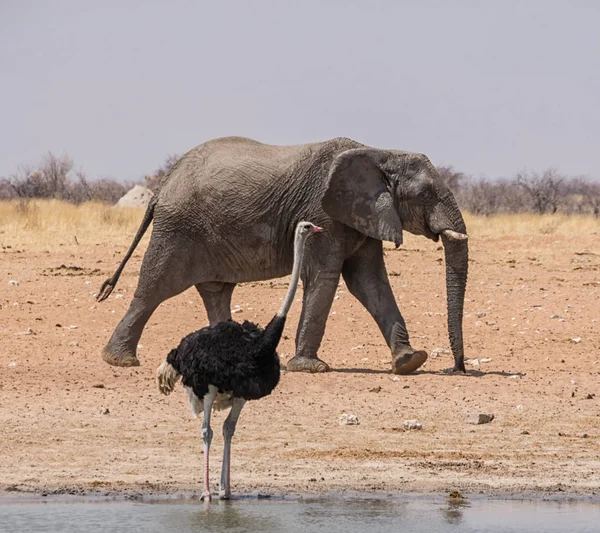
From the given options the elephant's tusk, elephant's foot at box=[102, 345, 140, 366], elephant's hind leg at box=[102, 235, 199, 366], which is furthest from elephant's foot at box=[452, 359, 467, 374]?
elephant's foot at box=[102, 345, 140, 366]

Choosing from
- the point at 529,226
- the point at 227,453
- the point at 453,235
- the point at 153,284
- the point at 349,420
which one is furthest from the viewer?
the point at 529,226

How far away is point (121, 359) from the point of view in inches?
588

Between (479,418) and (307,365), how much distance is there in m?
2.70

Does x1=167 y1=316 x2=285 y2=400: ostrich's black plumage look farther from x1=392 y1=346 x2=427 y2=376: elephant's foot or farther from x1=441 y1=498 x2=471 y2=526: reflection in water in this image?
x1=392 y1=346 x2=427 y2=376: elephant's foot

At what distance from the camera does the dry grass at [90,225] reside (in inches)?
942

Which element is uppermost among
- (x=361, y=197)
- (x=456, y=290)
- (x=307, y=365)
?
(x=361, y=197)

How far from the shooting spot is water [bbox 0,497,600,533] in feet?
28.9

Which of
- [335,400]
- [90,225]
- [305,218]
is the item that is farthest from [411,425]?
[90,225]

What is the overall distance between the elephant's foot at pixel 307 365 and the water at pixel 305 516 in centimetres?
482

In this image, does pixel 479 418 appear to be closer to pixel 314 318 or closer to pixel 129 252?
pixel 314 318

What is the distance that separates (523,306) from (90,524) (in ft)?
34.3

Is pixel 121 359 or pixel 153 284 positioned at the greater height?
pixel 153 284

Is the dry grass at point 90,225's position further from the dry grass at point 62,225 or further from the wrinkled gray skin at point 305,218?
the wrinkled gray skin at point 305,218

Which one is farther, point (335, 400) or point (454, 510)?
point (335, 400)
